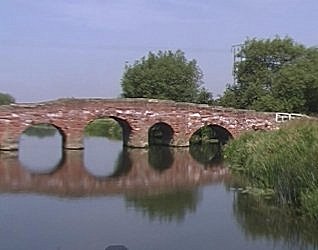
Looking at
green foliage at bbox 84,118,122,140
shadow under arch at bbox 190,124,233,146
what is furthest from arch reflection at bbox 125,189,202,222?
green foliage at bbox 84,118,122,140

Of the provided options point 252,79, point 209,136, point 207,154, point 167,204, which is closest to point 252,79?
point 252,79

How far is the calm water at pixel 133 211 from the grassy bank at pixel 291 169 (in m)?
0.59

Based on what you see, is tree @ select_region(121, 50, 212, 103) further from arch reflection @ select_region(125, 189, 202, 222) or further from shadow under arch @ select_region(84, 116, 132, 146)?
arch reflection @ select_region(125, 189, 202, 222)

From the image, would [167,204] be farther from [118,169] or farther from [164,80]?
[164,80]

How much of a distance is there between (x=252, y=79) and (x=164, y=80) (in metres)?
6.53

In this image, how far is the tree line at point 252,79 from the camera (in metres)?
41.2

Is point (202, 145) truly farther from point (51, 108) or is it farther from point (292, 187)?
point (292, 187)

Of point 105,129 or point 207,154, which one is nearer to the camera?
point 207,154

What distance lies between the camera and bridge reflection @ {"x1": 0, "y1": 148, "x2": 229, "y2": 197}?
19.9 m

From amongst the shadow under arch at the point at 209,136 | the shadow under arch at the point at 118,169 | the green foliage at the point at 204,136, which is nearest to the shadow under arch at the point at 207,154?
the shadow under arch at the point at 209,136

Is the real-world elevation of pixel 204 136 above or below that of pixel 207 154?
above

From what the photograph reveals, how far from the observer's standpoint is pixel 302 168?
46.2 ft

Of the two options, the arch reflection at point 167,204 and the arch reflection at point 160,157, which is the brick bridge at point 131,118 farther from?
the arch reflection at point 167,204

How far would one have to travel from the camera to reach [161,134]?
3988 cm
